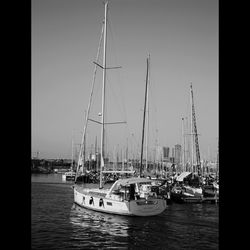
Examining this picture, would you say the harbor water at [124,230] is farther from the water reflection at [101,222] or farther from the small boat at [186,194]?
the small boat at [186,194]

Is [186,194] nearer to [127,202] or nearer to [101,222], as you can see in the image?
[127,202]

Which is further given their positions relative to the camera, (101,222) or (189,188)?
(189,188)

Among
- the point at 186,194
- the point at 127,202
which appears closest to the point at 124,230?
the point at 127,202

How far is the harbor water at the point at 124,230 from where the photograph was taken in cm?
1577

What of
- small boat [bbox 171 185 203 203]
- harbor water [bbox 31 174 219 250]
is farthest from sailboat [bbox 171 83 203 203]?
harbor water [bbox 31 174 219 250]

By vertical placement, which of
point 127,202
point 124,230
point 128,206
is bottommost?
point 124,230

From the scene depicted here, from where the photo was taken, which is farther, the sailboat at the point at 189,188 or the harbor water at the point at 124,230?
the sailboat at the point at 189,188

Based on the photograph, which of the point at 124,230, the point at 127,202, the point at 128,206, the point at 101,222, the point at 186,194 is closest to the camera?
the point at 124,230

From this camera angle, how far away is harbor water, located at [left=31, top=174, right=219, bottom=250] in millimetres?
15773

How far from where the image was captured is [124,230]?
18781mm

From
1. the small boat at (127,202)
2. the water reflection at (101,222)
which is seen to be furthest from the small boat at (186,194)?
the water reflection at (101,222)

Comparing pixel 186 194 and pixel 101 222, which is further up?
pixel 101 222

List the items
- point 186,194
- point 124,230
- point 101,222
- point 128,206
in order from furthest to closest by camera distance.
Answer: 1. point 186,194
2. point 128,206
3. point 101,222
4. point 124,230
